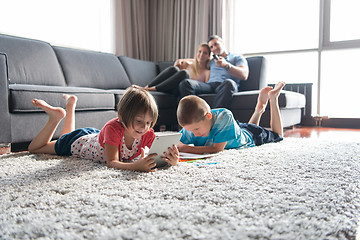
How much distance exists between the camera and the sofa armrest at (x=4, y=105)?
1682 millimetres

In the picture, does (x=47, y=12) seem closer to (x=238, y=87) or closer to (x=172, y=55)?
(x=172, y=55)

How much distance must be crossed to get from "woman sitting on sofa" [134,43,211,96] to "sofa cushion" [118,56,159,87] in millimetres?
436

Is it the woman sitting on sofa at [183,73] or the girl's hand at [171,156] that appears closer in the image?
the girl's hand at [171,156]

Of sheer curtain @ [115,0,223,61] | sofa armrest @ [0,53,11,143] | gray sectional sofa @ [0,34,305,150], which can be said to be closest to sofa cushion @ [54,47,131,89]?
gray sectional sofa @ [0,34,305,150]

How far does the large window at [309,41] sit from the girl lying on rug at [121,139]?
326 centimetres

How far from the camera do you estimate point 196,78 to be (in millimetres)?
3260

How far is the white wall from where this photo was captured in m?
3.08

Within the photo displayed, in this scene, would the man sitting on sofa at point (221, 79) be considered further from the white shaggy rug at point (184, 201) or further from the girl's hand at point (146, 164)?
the girl's hand at point (146, 164)

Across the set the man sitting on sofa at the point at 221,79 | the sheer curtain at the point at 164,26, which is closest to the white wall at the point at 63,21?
the sheer curtain at the point at 164,26

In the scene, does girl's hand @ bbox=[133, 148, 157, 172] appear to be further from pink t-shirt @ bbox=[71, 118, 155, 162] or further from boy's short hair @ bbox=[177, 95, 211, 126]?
boy's short hair @ bbox=[177, 95, 211, 126]

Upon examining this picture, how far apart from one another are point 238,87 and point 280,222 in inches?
103

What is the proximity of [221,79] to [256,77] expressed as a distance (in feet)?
1.32

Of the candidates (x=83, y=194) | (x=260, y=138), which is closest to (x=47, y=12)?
(x=260, y=138)

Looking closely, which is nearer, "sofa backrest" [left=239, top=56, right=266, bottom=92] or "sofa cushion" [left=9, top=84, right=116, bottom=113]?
"sofa cushion" [left=9, top=84, right=116, bottom=113]
